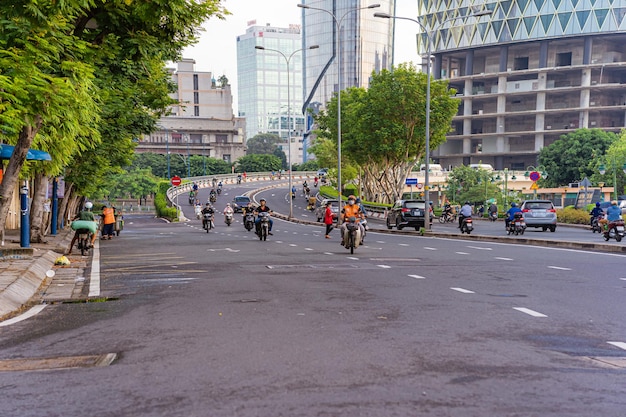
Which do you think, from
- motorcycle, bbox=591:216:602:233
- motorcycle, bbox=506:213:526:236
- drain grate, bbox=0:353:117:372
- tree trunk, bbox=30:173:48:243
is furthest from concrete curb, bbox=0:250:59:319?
motorcycle, bbox=591:216:602:233

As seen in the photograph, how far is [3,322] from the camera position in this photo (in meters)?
8.17

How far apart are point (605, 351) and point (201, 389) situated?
371 centimetres

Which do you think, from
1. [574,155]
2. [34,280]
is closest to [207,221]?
[34,280]

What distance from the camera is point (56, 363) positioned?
5805mm

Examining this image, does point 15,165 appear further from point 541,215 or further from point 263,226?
point 541,215

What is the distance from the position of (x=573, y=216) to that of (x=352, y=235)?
92.8 ft

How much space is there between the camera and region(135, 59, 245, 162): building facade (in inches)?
6275

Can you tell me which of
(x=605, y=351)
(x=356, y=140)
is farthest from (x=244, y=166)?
(x=605, y=351)

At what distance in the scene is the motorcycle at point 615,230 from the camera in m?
24.3

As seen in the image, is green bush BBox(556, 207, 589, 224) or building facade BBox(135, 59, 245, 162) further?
building facade BBox(135, 59, 245, 162)

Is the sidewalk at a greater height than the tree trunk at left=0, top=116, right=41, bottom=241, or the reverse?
the tree trunk at left=0, top=116, right=41, bottom=241

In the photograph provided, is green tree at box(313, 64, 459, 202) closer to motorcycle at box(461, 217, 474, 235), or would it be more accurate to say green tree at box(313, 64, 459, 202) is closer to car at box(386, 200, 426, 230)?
car at box(386, 200, 426, 230)

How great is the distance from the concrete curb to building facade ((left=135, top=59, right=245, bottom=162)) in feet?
473

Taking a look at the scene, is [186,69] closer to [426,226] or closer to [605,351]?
[426,226]
